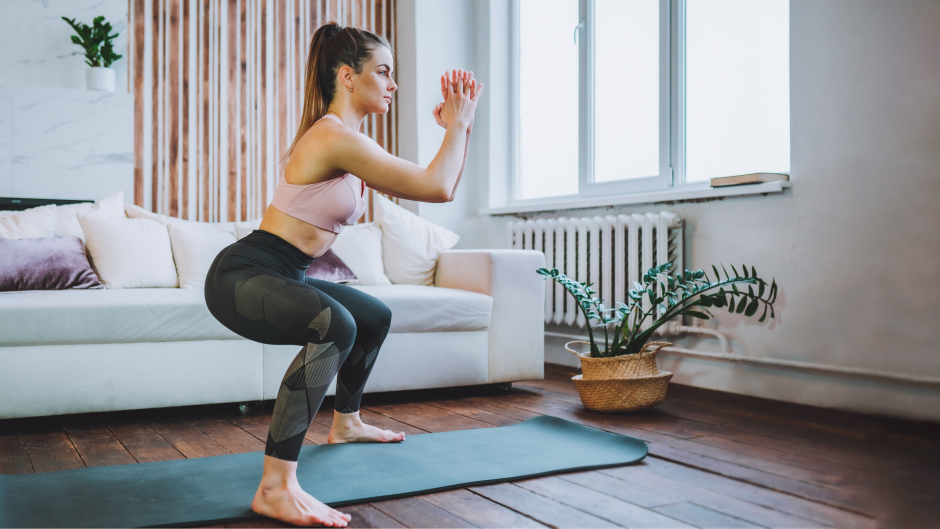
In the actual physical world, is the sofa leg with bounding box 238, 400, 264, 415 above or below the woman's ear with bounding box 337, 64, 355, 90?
below

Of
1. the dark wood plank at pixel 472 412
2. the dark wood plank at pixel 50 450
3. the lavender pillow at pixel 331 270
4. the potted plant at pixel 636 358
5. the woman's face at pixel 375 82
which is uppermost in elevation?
the woman's face at pixel 375 82

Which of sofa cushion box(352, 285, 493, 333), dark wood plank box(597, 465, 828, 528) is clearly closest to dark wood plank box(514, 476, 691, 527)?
dark wood plank box(597, 465, 828, 528)

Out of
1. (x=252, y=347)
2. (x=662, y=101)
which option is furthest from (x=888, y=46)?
(x=252, y=347)

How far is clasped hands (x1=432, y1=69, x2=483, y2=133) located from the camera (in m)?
1.53

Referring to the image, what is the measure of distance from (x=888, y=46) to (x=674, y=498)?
170 cm

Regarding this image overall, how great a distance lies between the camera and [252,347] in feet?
8.14

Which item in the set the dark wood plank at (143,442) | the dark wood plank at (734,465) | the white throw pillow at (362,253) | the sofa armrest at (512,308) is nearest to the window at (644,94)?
the sofa armrest at (512,308)

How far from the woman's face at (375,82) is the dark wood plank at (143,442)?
1.05m

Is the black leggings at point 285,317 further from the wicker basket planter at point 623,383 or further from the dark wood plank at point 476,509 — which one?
the wicker basket planter at point 623,383

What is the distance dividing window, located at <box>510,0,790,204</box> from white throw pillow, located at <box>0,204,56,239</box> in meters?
2.37

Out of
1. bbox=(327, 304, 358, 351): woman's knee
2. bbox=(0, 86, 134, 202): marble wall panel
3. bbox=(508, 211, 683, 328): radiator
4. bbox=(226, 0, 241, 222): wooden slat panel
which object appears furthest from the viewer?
bbox=(226, 0, 241, 222): wooden slat panel

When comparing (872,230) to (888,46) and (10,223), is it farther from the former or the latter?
(10,223)

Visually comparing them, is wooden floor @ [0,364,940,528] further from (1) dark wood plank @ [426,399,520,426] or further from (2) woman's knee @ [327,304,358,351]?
(2) woman's knee @ [327,304,358,351]

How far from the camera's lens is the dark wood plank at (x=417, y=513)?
4.53ft
